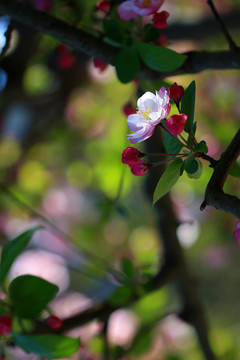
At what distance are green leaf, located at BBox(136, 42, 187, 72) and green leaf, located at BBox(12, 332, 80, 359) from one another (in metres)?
0.30

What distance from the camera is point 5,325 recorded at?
48 centimetres

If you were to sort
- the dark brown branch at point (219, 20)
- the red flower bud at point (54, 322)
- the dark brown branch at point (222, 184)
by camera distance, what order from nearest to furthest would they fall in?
1. the dark brown branch at point (222, 184)
2. the dark brown branch at point (219, 20)
3. the red flower bud at point (54, 322)

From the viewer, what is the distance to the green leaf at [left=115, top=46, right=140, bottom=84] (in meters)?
0.47

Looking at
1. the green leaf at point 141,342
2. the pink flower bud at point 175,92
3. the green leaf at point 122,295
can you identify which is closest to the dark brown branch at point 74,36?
the pink flower bud at point 175,92

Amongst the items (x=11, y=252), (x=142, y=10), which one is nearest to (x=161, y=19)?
(x=142, y=10)

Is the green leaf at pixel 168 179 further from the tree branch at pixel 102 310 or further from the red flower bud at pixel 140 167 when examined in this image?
the tree branch at pixel 102 310

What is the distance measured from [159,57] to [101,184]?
736 millimetres

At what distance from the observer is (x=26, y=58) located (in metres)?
1.13

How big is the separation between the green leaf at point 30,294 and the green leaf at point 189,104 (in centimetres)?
22

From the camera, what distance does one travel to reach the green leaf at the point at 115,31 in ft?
1.59

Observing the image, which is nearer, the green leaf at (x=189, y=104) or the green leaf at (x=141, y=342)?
the green leaf at (x=189, y=104)

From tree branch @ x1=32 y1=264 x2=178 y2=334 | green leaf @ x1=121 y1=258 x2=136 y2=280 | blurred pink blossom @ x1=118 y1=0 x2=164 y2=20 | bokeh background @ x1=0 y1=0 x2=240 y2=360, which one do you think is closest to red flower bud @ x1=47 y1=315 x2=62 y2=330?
tree branch @ x1=32 y1=264 x2=178 y2=334

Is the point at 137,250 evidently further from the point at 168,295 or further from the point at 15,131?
the point at 15,131

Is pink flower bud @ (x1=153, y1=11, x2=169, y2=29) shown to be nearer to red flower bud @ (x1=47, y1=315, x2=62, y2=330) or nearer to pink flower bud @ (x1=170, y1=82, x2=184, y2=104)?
pink flower bud @ (x1=170, y1=82, x2=184, y2=104)
